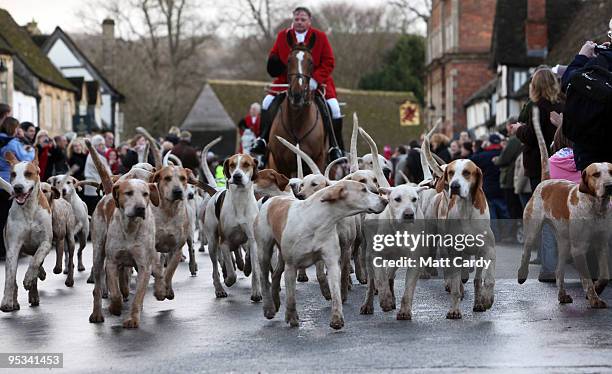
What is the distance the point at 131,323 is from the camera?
10.2 metres

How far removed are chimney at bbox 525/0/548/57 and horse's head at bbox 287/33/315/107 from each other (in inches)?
1330

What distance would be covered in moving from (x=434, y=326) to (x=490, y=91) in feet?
178

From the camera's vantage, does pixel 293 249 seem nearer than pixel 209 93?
Yes

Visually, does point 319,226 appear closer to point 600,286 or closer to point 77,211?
point 600,286

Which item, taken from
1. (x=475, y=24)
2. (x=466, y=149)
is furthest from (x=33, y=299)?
(x=475, y=24)

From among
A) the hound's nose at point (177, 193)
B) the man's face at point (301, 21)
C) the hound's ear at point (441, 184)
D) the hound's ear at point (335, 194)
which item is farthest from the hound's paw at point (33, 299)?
the man's face at point (301, 21)

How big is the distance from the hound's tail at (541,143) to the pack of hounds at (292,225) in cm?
77

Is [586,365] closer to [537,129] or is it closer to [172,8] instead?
[537,129]

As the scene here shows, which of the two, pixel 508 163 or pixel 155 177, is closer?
pixel 155 177

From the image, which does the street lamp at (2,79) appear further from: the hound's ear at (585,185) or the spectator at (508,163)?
the hound's ear at (585,185)

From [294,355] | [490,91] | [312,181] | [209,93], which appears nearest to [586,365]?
[294,355]

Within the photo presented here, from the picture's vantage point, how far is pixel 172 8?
82188 millimetres

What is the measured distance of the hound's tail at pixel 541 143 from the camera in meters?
13.1

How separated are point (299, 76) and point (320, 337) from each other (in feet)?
25.9
